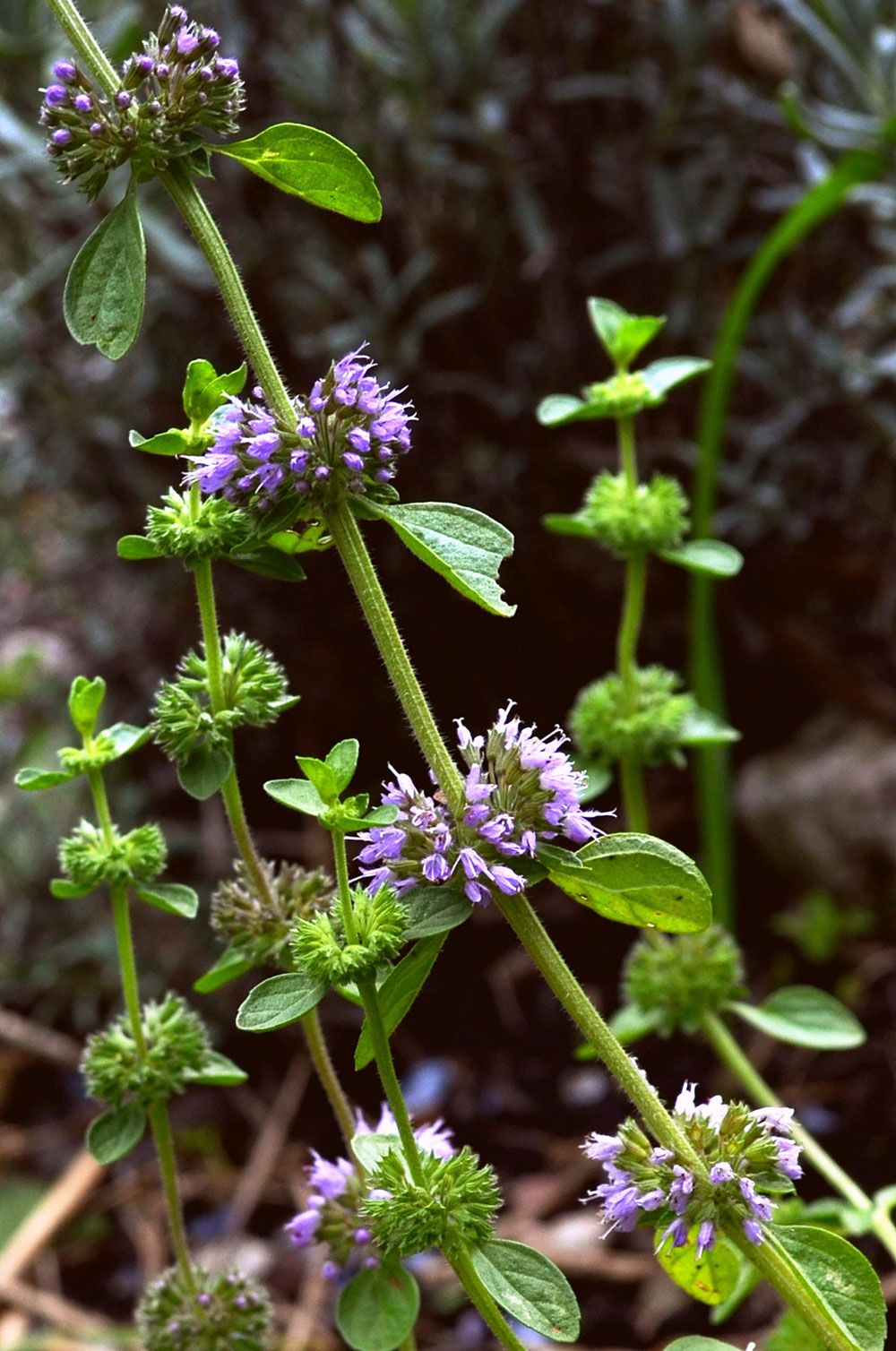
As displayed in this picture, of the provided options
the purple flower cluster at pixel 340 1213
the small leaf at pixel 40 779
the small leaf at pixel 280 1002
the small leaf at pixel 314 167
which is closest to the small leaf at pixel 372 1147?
the purple flower cluster at pixel 340 1213

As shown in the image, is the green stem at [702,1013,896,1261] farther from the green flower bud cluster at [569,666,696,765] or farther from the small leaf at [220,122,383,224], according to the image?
the small leaf at [220,122,383,224]

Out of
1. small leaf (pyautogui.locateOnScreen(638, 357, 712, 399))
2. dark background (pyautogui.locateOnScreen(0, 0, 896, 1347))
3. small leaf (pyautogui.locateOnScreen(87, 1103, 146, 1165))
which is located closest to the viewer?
small leaf (pyautogui.locateOnScreen(87, 1103, 146, 1165))

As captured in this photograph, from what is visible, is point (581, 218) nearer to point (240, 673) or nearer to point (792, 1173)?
point (240, 673)

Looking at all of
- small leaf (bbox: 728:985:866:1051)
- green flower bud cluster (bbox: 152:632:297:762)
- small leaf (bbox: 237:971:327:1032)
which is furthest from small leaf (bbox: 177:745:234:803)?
small leaf (bbox: 728:985:866:1051)

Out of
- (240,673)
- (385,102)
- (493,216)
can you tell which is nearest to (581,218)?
(493,216)

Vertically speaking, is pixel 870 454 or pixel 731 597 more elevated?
pixel 870 454

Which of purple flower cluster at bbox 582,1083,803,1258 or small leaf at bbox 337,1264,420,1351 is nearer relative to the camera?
purple flower cluster at bbox 582,1083,803,1258
